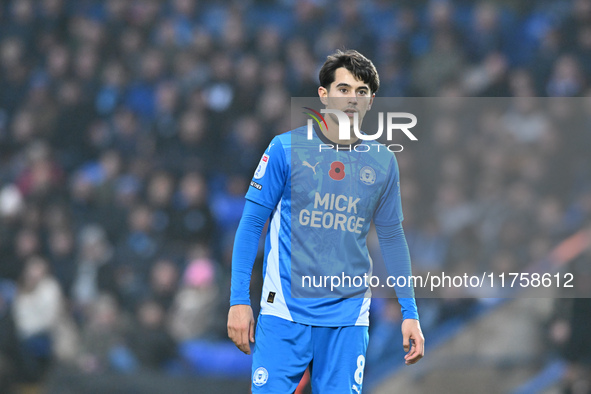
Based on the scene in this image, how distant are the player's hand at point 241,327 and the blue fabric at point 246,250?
0.14ft

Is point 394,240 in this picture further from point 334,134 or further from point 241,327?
point 241,327

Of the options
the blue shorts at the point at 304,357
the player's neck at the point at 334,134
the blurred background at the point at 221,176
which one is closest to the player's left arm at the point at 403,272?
the blue shorts at the point at 304,357

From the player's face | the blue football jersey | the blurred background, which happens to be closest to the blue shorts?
the blue football jersey

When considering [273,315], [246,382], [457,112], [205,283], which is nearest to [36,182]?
[205,283]

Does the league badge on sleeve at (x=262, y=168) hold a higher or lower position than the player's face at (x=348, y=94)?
lower

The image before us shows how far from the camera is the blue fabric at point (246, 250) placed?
A: 3.05m

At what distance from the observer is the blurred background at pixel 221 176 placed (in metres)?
6.18

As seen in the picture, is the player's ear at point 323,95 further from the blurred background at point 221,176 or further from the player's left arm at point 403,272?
the blurred background at point 221,176

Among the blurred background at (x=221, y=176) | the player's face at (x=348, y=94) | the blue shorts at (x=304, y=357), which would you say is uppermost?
the blurred background at (x=221, y=176)

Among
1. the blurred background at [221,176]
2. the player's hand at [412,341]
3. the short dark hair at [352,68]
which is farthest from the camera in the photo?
the blurred background at [221,176]

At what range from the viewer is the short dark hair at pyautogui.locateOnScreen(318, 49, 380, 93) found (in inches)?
126

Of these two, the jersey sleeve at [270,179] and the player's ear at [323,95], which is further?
the player's ear at [323,95]

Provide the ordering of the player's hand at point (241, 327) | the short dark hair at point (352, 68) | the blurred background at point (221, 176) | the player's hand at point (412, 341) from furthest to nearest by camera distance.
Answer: the blurred background at point (221, 176), the short dark hair at point (352, 68), the player's hand at point (412, 341), the player's hand at point (241, 327)

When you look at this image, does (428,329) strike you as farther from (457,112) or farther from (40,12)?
(40,12)
